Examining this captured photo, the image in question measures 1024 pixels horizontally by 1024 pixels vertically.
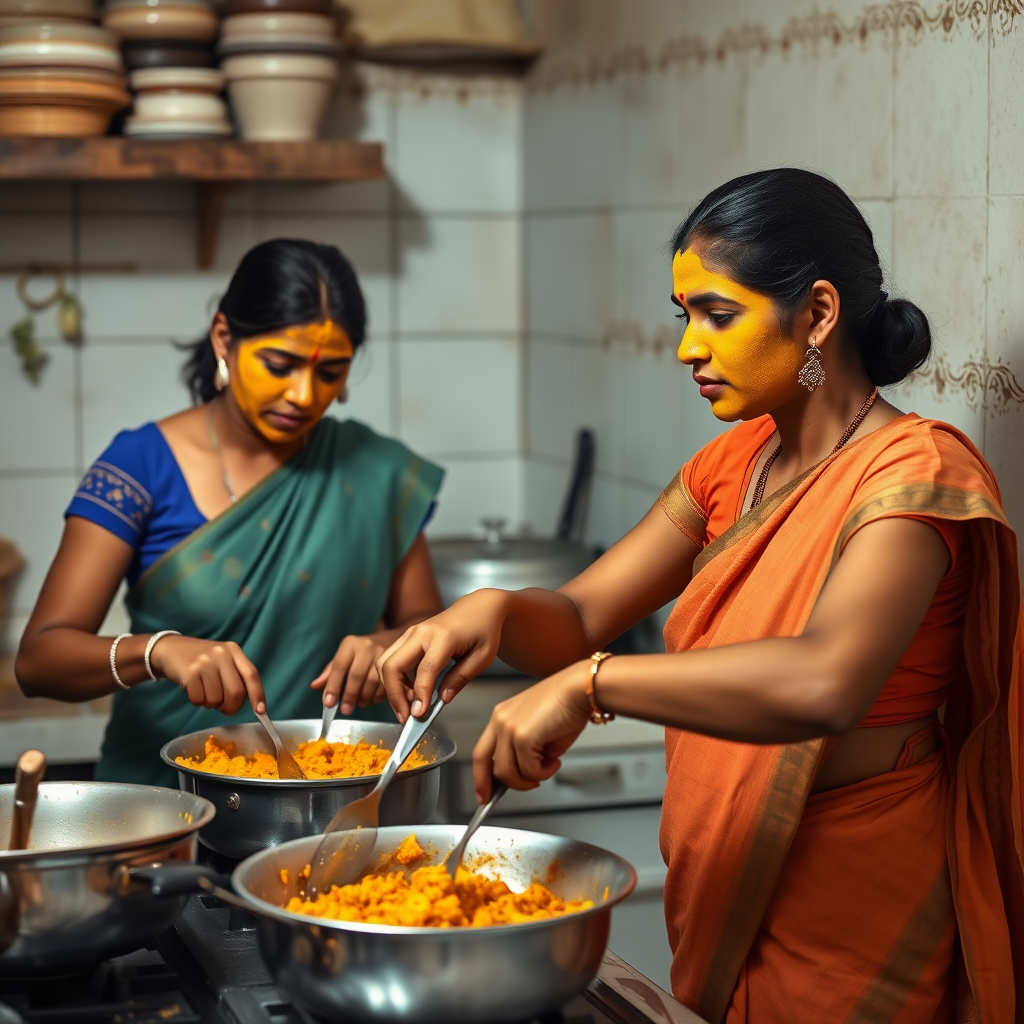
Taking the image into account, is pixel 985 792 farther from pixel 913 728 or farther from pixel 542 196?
pixel 542 196

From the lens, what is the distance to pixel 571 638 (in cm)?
158

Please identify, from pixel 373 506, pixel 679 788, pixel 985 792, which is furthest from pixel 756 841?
pixel 373 506

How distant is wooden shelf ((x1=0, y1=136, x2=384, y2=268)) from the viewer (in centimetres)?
261

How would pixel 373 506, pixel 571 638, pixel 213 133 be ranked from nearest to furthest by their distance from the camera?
1. pixel 571 638
2. pixel 373 506
3. pixel 213 133

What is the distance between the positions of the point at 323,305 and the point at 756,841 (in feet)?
3.13

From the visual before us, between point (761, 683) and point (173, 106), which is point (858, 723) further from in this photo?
point (173, 106)

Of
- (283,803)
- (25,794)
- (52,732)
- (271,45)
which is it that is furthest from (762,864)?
(271,45)

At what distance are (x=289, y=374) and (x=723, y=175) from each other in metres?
0.86

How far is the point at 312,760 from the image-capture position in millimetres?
1464

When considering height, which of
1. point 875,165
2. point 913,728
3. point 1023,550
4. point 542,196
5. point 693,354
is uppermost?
point 542,196

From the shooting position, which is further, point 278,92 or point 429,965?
point 278,92

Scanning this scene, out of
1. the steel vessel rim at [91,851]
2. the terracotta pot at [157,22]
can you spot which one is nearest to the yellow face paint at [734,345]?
the steel vessel rim at [91,851]

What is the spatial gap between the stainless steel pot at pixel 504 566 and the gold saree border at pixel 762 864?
3.89ft

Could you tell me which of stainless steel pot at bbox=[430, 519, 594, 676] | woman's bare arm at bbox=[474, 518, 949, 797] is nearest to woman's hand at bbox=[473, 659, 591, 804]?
woman's bare arm at bbox=[474, 518, 949, 797]
